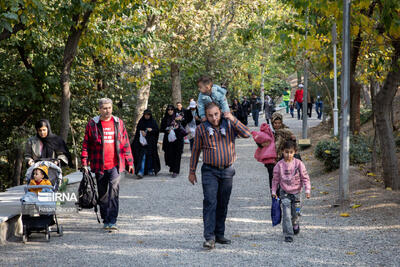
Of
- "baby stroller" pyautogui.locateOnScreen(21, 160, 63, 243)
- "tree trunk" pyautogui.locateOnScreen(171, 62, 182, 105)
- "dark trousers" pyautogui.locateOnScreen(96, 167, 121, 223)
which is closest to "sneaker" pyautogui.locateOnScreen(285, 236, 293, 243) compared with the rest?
"dark trousers" pyautogui.locateOnScreen(96, 167, 121, 223)

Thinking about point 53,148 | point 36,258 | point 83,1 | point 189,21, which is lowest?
point 36,258

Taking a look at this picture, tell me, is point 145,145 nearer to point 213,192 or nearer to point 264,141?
point 264,141

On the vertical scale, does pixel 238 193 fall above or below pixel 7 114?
below

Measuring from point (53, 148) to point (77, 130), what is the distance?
12312 mm

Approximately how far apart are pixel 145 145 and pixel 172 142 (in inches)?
32.7

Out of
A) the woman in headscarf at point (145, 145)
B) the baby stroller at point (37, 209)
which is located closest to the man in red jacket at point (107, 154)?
the baby stroller at point (37, 209)

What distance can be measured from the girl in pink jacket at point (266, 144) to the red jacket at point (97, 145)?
1.98m

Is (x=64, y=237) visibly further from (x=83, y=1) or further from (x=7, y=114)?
(x=7, y=114)

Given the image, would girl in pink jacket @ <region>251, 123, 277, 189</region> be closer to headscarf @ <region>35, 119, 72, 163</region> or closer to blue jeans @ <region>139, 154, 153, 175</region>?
headscarf @ <region>35, 119, 72, 163</region>

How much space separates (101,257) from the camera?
6848mm

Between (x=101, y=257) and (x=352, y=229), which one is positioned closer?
(x=101, y=257)

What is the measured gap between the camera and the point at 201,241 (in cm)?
762

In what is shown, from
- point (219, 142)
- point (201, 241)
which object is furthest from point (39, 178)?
point (219, 142)

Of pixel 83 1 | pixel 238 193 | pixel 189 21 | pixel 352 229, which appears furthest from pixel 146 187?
pixel 189 21
